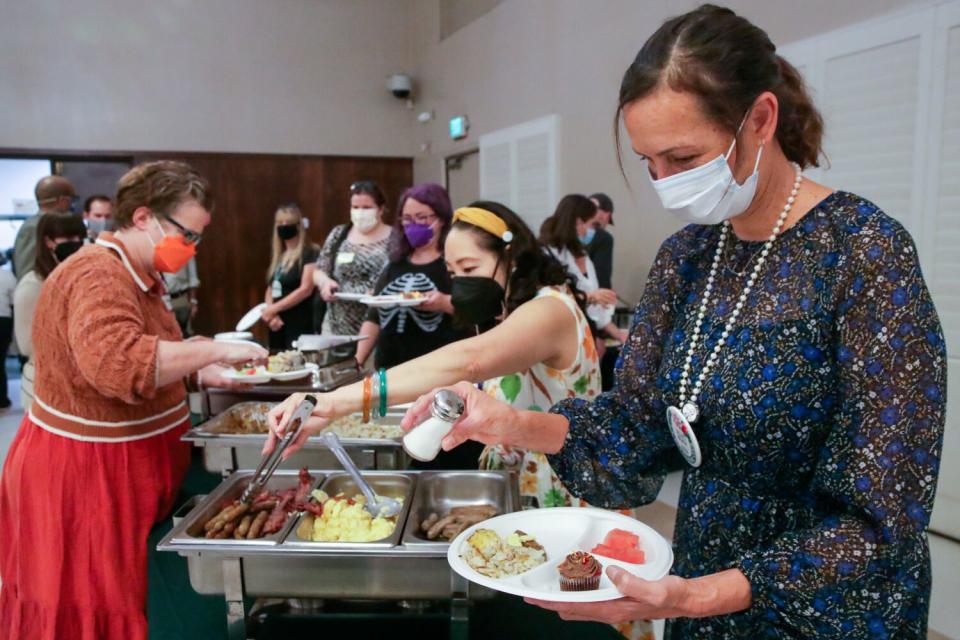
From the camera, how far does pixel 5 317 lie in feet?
16.1

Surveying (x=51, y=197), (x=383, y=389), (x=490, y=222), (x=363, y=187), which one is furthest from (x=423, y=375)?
(x=51, y=197)

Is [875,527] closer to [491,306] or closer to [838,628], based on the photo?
→ [838,628]

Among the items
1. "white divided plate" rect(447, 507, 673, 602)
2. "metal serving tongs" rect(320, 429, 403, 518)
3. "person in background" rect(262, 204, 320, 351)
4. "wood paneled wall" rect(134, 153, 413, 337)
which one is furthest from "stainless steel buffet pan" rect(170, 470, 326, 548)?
"wood paneled wall" rect(134, 153, 413, 337)

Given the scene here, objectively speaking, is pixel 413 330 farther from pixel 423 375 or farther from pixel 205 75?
pixel 205 75

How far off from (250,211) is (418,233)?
4418 millimetres

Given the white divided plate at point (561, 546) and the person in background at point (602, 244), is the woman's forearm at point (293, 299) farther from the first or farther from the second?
the white divided plate at point (561, 546)

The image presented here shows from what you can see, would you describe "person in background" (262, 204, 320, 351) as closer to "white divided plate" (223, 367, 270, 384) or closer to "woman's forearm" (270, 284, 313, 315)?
"woman's forearm" (270, 284, 313, 315)

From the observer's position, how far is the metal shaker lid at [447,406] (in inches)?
37.8

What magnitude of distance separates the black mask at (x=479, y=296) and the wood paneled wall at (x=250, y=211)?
5.19 m

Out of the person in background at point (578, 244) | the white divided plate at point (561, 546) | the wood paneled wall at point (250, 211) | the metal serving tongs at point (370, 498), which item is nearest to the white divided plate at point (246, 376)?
the metal serving tongs at point (370, 498)

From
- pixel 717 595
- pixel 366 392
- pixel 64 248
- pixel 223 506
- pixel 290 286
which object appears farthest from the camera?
pixel 290 286

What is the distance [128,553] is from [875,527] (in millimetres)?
1463

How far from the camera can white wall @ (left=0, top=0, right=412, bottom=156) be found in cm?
582

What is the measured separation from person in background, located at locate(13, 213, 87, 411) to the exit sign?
12.4 ft
